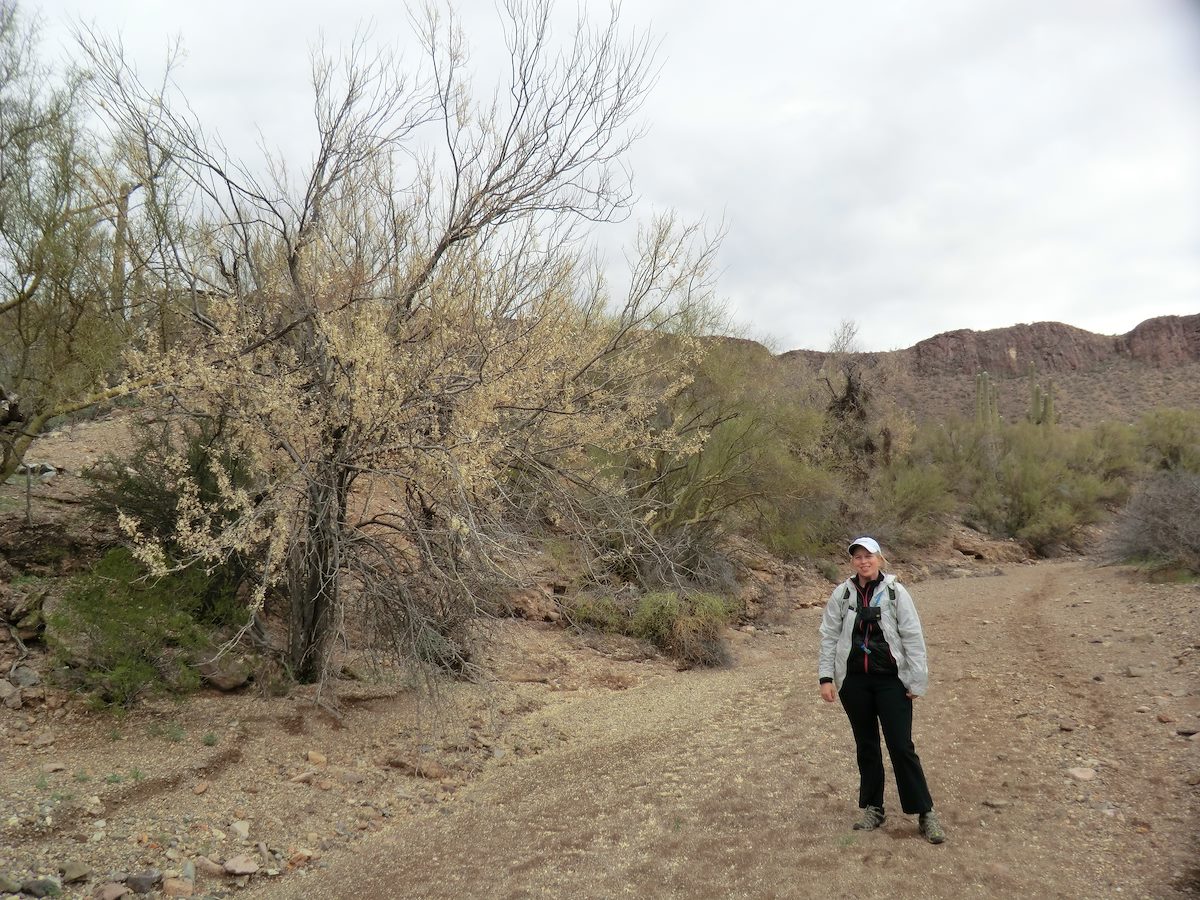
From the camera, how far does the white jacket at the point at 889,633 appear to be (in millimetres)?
4387

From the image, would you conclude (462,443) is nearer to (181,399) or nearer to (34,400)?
(181,399)

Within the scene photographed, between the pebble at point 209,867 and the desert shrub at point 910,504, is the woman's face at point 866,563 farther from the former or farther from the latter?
the desert shrub at point 910,504

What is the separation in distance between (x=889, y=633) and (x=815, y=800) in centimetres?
155

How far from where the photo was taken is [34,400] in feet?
23.6

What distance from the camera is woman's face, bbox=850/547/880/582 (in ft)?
14.8

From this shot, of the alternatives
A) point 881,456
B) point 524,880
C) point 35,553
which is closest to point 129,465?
point 35,553

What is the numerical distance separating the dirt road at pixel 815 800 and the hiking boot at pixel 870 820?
0.06m

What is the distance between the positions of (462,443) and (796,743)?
378cm

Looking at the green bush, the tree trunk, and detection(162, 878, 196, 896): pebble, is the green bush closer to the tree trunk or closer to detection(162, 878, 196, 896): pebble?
the tree trunk

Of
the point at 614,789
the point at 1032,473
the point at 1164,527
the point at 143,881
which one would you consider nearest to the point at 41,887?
the point at 143,881

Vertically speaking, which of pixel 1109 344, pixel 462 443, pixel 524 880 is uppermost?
pixel 1109 344

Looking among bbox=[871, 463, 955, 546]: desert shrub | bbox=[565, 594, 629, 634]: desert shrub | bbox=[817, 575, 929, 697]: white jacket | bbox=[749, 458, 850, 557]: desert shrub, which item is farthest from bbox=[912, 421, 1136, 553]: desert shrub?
bbox=[817, 575, 929, 697]: white jacket

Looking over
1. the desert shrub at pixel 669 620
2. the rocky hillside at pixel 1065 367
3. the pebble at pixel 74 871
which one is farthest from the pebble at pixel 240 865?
the rocky hillside at pixel 1065 367

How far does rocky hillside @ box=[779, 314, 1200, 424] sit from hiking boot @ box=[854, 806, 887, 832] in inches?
1320
